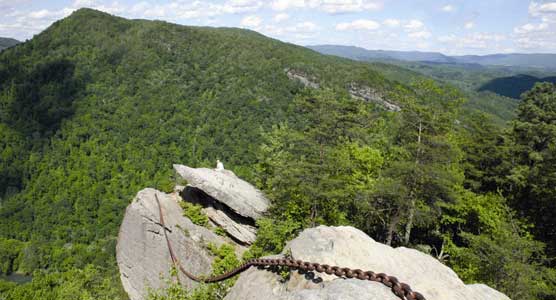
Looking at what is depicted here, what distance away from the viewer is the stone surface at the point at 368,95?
86675 millimetres

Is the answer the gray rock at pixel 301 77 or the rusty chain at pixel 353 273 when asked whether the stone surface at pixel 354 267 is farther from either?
the gray rock at pixel 301 77

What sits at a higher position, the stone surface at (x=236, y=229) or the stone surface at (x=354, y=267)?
the stone surface at (x=354, y=267)

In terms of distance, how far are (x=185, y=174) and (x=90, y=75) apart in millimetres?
105792

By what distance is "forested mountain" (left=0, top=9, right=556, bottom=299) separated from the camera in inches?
611

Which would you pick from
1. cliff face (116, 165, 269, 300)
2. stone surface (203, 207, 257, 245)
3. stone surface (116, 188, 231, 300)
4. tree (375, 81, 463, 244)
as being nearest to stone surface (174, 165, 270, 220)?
cliff face (116, 165, 269, 300)

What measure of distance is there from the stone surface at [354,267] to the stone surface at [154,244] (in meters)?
13.3

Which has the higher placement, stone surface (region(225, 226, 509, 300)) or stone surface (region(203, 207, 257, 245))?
stone surface (region(225, 226, 509, 300))

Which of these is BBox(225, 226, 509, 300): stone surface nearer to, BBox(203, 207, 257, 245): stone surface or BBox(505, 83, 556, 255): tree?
BBox(203, 207, 257, 245): stone surface

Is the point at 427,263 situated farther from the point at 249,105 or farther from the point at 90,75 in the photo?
the point at 90,75

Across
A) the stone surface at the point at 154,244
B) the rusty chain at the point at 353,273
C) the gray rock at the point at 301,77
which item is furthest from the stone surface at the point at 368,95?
the rusty chain at the point at 353,273

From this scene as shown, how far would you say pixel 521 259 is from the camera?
504 inches

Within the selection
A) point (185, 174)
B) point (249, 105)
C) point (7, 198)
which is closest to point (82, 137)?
point (7, 198)

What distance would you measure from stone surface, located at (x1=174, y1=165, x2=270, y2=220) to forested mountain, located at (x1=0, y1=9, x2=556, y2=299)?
4.02 ft

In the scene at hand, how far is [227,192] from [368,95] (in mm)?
77553
